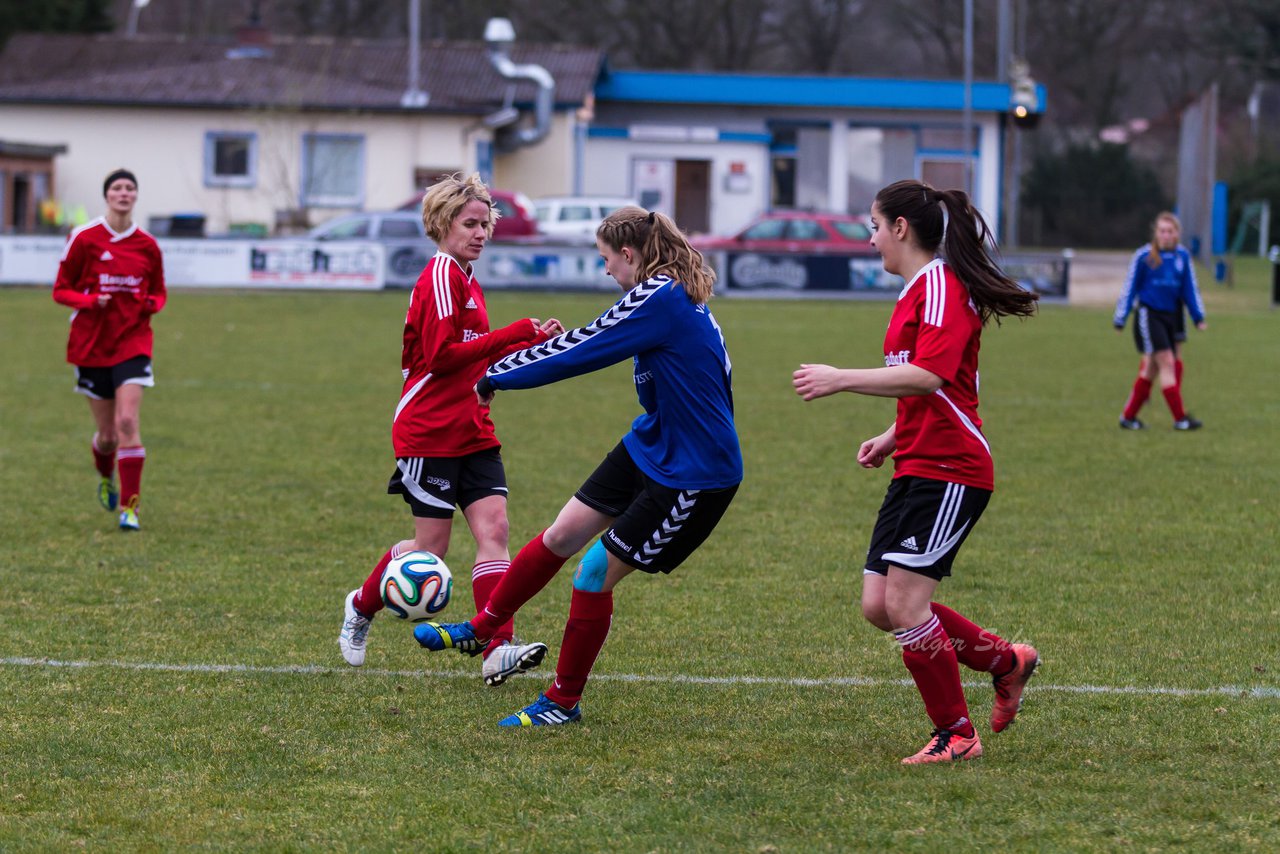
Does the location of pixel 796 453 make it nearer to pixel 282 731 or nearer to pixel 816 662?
pixel 816 662

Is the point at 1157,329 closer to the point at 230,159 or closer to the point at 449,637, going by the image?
the point at 449,637

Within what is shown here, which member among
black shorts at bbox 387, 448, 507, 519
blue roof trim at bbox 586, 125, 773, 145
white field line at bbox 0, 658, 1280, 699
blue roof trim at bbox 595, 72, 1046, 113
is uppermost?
blue roof trim at bbox 595, 72, 1046, 113

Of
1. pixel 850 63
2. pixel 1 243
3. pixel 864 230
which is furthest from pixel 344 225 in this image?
pixel 850 63

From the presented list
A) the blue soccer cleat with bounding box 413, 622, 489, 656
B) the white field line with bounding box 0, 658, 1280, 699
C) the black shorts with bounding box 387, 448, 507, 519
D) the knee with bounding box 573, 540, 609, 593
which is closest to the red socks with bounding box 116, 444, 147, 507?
the white field line with bounding box 0, 658, 1280, 699

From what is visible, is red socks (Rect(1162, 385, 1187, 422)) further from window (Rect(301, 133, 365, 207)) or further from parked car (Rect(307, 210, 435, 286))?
window (Rect(301, 133, 365, 207))

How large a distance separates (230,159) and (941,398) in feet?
128

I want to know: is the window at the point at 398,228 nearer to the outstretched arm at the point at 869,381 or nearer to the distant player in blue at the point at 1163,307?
the distant player in blue at the point at 1163,307

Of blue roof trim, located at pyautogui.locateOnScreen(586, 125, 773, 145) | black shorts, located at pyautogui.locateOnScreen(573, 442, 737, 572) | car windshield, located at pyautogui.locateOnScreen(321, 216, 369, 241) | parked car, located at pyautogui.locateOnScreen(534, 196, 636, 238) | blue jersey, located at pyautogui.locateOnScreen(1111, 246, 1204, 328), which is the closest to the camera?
black shorts, located at pyautogui.locateOnScreen(573, 442, 737, 572)

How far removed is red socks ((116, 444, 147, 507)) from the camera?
9.03 m

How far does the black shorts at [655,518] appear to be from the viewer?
5102mm

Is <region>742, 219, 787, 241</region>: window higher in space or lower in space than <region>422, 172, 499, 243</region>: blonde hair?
higher

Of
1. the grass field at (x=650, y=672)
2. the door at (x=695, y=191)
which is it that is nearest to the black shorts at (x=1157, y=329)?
the grass field at (x=650, y=672)

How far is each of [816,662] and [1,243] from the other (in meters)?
25.3

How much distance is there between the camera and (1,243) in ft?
92.2
